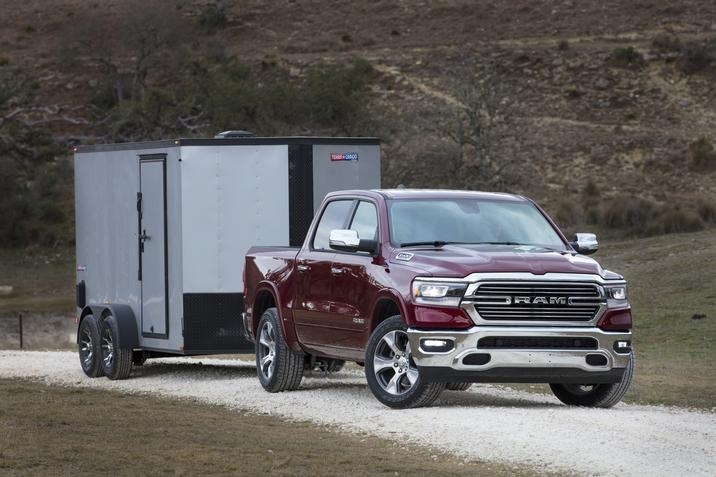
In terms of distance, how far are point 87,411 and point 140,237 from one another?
454cm

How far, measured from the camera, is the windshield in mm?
14266

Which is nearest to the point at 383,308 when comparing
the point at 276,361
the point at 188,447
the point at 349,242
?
the point at 349,242

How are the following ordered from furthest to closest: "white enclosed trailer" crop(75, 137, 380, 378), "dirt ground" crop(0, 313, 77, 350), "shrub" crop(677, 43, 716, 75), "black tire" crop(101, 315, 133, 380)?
"shrub" crop(677, 43, 716, 75) < "dirt ground" crop(0, 313, 77, 350) < "black tire" crop(101, 315, 133, 380) < "white enclosed trailer" crop(75, 137, 380, 378)

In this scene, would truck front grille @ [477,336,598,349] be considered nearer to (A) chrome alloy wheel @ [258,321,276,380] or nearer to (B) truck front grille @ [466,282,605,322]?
(B) truck front grille @ [466,282,605,322]

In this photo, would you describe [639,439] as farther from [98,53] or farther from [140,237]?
[98,53]

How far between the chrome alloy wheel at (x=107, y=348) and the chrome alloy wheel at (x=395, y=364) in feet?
19.1

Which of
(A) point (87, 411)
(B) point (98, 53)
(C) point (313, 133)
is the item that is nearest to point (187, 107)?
(C) point (313, 133)

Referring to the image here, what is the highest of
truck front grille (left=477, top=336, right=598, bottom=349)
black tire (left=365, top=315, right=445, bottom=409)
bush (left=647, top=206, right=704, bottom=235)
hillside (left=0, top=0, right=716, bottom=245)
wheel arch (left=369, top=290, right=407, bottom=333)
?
hillside (left=0, top=0, right=716, bottom=245)

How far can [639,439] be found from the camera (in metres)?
11.7

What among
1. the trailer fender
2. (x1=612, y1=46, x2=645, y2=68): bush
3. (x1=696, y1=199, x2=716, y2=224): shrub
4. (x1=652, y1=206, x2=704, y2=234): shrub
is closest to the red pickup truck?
the trailer fender

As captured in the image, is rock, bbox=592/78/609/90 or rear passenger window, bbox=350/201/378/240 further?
rock, bbox=592/78/609/90

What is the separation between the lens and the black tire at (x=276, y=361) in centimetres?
1550

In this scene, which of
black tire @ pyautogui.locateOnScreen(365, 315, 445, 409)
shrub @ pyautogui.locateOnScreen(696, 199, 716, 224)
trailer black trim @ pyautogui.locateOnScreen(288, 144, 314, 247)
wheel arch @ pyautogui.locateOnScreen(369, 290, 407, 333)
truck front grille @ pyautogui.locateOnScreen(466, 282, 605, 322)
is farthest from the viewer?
shrub @ pyautogui.locateOnScreen(696, 199, 716, 224)

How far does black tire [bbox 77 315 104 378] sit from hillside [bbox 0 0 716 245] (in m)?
32.8
